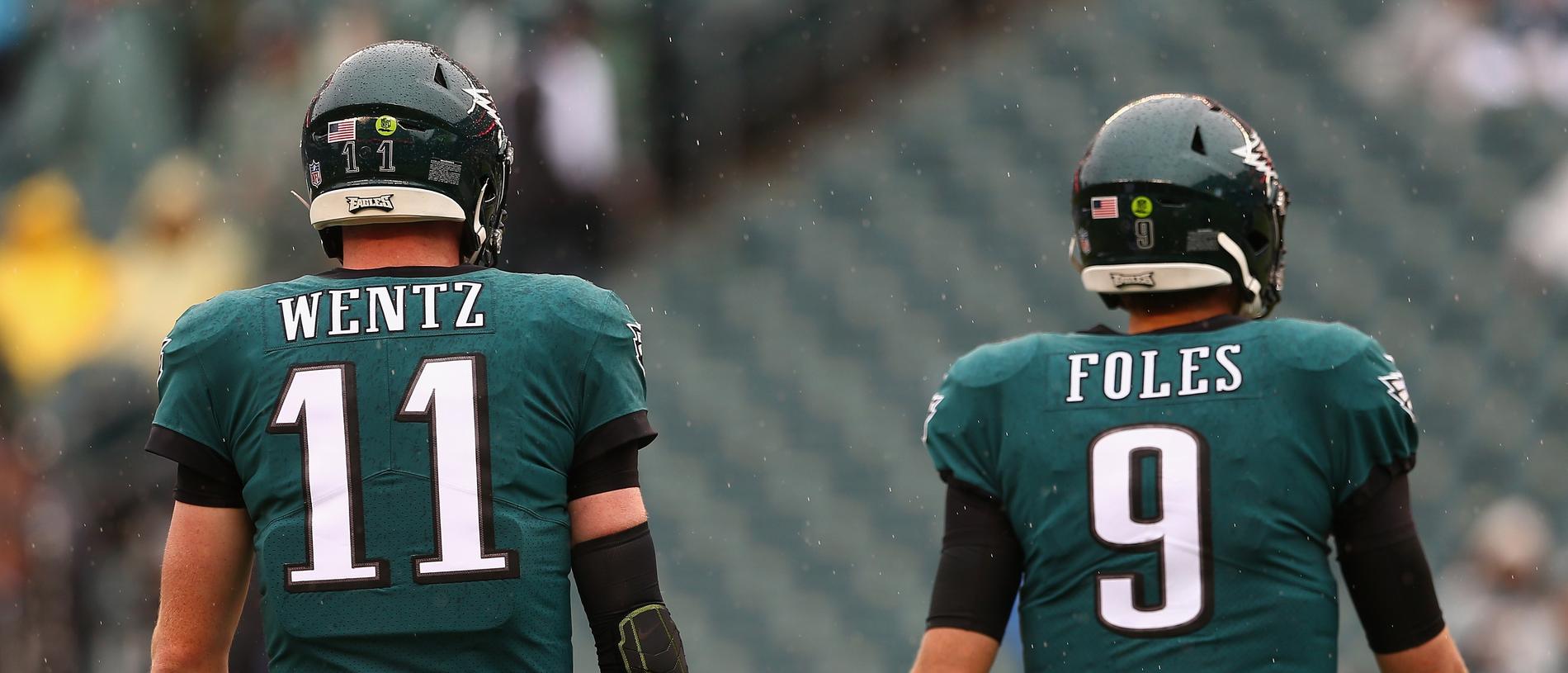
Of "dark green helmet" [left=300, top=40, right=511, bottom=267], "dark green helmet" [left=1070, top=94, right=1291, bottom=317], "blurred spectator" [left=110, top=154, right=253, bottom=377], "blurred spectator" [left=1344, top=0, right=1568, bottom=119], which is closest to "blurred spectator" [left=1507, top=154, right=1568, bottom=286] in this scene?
"blurred spectator" [left=1344, top=0, right=1568, bottom=119]

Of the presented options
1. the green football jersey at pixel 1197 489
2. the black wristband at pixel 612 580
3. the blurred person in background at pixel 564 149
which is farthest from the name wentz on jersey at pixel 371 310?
the blurred person in background at pixel 564 149

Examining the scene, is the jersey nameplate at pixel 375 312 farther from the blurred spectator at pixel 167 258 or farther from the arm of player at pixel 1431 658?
the blurred spectator at pixel 167 258

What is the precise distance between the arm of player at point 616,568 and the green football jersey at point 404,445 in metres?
0.03

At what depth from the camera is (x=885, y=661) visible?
8.43 meters

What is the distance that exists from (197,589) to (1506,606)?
610cm

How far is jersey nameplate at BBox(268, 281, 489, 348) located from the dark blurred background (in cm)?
525

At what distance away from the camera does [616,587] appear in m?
3.09

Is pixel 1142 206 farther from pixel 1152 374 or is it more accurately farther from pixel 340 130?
pixel 340 130

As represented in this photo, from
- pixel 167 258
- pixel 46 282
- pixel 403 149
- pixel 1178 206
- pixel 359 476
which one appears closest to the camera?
pixel 359 476

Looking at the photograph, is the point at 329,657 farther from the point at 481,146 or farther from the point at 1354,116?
the point at 1354,116

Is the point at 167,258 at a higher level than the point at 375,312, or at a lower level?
higher

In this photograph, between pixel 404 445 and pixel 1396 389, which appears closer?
pixel 404 445

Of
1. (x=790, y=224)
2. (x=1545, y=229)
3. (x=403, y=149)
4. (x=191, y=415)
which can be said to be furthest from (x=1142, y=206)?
(x=1545, y=229)

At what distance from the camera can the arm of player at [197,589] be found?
3049mm
